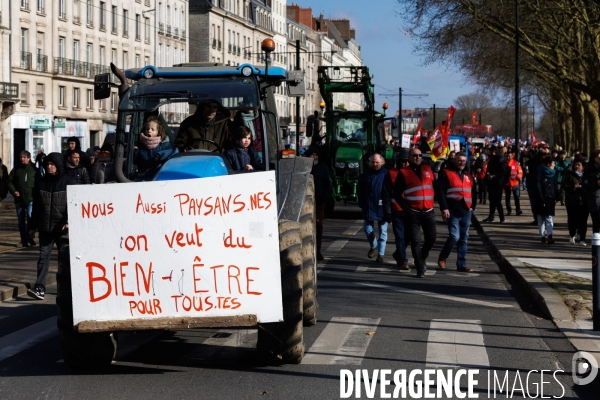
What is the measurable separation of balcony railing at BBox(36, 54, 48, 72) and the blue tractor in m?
53.2

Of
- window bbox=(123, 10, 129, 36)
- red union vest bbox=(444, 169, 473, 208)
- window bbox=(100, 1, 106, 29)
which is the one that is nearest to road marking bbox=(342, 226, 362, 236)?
red union vest bbox=(444, 169, 473, 208)

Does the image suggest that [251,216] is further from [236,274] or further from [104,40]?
[104,40]

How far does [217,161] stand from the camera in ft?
30.4

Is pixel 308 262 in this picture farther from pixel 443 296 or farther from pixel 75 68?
pixel 75 68

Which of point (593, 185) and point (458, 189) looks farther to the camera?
point (593, 185)

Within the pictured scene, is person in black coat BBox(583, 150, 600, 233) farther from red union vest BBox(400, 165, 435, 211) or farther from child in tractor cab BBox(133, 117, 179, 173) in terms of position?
child in tractor cab BBox(133, 117, 179, 173)

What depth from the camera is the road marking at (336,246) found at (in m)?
20.5

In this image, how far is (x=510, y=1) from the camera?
37.6m

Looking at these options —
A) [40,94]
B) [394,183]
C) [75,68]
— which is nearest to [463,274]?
[394,183]

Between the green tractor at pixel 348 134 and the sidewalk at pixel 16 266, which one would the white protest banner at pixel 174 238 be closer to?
the sidewalk at pixel 16 266

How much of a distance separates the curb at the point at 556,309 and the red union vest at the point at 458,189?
131 cm

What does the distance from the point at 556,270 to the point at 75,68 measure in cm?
5407

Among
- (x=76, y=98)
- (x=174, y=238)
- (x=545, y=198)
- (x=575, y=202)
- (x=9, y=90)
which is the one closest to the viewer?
(x=174, y=238)

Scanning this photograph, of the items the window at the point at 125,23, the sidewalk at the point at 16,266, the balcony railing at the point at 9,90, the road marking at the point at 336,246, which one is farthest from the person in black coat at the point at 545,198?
the window at the point at 125,23
